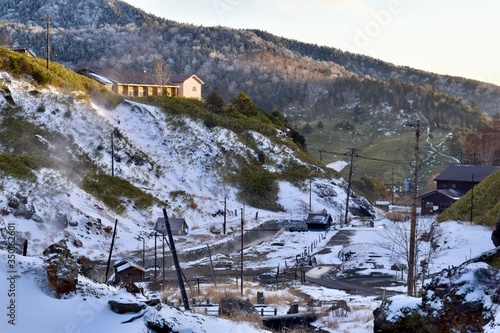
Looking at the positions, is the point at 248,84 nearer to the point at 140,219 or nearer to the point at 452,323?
the point at 140,219

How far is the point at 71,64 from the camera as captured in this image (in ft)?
484

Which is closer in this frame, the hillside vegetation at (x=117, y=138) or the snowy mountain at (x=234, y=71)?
the hillside vegetation at (x=117, y=138)

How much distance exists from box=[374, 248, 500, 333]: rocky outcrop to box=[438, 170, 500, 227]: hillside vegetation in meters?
31.6

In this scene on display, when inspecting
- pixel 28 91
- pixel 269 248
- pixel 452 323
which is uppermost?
pixel 28 91

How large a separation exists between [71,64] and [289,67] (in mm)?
74203

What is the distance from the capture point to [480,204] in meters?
44.9

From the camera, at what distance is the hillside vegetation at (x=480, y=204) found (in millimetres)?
42750

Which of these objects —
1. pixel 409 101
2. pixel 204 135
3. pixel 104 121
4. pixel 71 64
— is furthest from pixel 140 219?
pixel 409 101

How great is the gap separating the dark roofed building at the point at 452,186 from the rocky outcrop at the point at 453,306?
1916 inches

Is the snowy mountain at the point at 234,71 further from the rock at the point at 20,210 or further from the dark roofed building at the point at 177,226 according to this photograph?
the rock at the point at 20,210

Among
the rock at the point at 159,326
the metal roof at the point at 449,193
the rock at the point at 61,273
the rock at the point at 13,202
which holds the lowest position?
the metal roof at the point at 449,193

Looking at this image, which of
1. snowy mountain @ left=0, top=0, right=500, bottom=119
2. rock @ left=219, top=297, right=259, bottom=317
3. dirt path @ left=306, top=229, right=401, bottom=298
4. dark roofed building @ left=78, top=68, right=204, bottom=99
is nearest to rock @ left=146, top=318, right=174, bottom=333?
rock @ left=219, top=297, right=259, bottom=317

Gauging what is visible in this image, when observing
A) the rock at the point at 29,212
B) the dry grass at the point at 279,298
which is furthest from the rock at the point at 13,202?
the dry grass at the point at 279,298

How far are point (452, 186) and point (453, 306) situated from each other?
178ft
